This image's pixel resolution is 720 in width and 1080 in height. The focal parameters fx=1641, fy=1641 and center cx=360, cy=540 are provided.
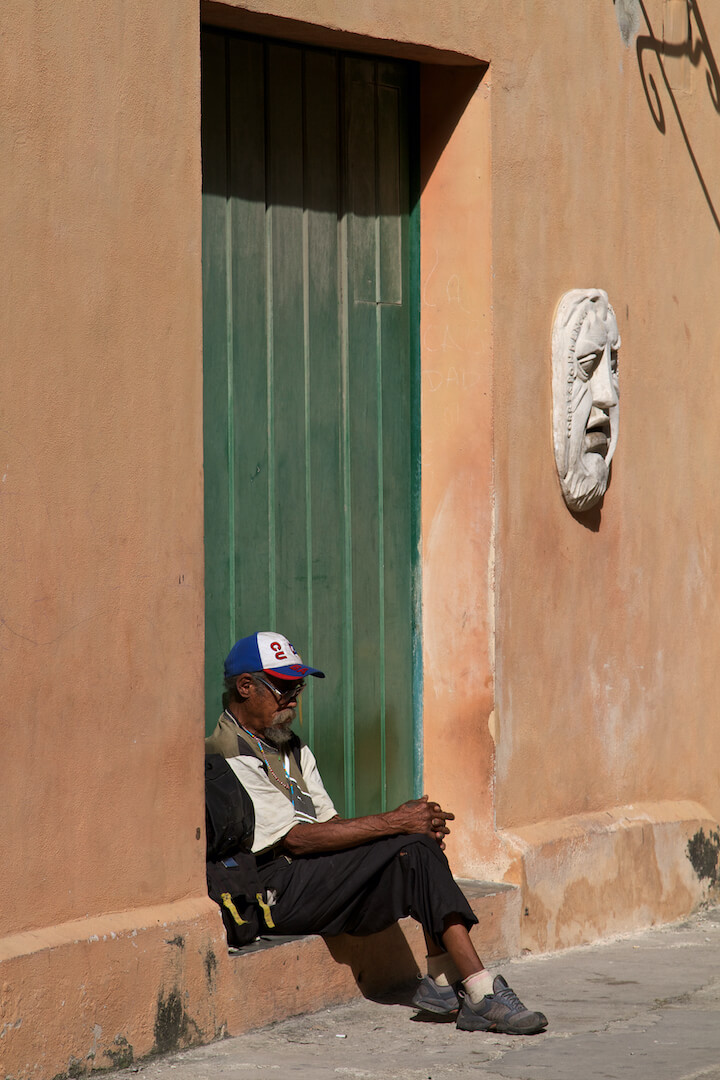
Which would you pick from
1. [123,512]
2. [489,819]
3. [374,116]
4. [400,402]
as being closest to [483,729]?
[489,819]

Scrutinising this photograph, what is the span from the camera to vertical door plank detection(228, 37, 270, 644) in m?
5.83

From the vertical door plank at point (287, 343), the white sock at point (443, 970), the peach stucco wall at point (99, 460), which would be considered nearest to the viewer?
the peach stucco wall at point (99, 460)

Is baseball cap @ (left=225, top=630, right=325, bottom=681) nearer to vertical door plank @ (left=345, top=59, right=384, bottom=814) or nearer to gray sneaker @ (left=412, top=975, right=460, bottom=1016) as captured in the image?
vertical door plank @ (left=345, top=59, right=384, bottom=814)

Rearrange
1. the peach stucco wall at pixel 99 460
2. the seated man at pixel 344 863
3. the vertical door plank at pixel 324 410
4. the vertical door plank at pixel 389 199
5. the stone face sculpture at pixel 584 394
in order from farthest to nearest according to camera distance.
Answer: the stone face sculpture at pixel 584 394
the vertical door plank at pixel 389 199
the vertical door plank at pixel 324 410
the seated man at pixel 344 863
the peach stucco wall at pixel 99 460

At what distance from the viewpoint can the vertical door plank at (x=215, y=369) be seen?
18.8 ft

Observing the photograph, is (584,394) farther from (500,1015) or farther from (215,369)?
(500,1015)

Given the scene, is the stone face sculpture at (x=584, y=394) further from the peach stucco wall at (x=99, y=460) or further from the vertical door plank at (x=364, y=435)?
the peach stucco wall at (x=99, y=460)

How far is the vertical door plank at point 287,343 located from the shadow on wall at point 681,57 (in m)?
1.92

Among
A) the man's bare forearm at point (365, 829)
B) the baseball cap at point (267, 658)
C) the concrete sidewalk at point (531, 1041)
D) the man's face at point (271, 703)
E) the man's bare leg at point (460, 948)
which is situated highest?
the baseball cap at point (267, 658)

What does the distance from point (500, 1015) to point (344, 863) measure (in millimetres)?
697

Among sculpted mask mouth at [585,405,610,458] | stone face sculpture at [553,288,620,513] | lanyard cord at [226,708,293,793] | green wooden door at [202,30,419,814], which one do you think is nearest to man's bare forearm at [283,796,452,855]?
lanyard cord at [226,708,293,793]

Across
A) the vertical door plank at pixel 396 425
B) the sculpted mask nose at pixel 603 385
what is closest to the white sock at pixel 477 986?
the vertical door plank at pixel 396 425

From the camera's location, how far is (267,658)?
553cm

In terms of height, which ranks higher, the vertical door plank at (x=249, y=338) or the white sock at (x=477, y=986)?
the vertical door plank at (x=249, y=338)
